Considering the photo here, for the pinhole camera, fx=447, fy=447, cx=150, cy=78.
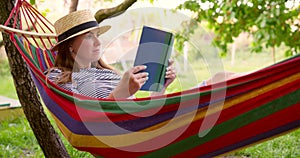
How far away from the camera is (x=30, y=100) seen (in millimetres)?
2219

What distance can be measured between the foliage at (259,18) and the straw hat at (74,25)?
1250 mm

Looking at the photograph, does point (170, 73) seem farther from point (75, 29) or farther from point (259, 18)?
point (259, 18)

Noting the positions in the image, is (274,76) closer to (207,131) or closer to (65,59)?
(207,131)

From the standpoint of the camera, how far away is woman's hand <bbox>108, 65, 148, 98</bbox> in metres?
1.66

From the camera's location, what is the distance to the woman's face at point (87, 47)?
1979 millimetres

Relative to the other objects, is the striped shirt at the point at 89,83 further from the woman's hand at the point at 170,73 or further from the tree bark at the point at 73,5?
the tree bark at the point at 73,5

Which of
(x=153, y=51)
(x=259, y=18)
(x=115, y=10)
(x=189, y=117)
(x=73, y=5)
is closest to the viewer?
(x=189, y=117)

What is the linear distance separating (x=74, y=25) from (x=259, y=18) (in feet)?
5.39

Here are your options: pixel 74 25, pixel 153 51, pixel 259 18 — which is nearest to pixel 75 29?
pixel 74 25

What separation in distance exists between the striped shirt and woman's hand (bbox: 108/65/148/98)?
24 centimetres

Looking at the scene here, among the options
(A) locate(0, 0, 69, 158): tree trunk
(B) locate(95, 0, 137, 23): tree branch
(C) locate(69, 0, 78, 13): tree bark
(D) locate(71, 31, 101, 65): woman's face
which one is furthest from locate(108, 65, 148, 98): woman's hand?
(C) locate(69, 0, 78, 13): tree bark

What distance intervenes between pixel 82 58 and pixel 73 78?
0.32 ft

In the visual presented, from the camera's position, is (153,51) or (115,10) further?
(115,10)

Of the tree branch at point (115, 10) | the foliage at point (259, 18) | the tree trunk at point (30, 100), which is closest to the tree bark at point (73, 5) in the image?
the tree branch at point (115, 10)
